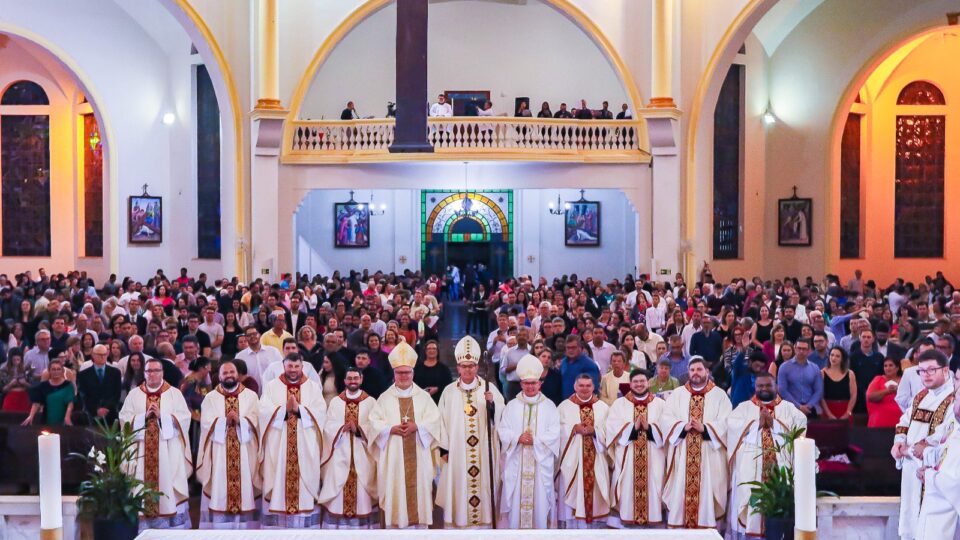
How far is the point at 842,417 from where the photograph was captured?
10.5 m

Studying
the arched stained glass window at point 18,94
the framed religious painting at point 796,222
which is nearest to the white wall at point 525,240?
the framed religious painting at point 796,222

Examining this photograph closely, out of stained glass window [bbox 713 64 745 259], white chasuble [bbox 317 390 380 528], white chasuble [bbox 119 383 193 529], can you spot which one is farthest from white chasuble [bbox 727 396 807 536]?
stained glass window [bbox 713 64 745 259]

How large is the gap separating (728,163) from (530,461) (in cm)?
1858

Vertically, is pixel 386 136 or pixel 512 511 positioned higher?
pixel 386 136

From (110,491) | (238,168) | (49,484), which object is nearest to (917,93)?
(238,168)

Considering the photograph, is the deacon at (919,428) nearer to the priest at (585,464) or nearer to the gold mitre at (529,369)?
the priest at (585,464)

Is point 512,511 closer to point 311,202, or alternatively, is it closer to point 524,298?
point 524,298

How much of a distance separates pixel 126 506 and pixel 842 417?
19.8 ft

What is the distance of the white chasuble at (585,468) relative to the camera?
9477 mm

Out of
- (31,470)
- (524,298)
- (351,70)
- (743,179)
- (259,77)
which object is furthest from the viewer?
(351,70)

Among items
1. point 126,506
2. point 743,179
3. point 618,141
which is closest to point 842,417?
point 126,506

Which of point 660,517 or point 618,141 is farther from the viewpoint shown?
point 618,141

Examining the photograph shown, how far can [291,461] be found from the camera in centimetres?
959

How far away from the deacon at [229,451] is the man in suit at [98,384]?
1.41 meters
